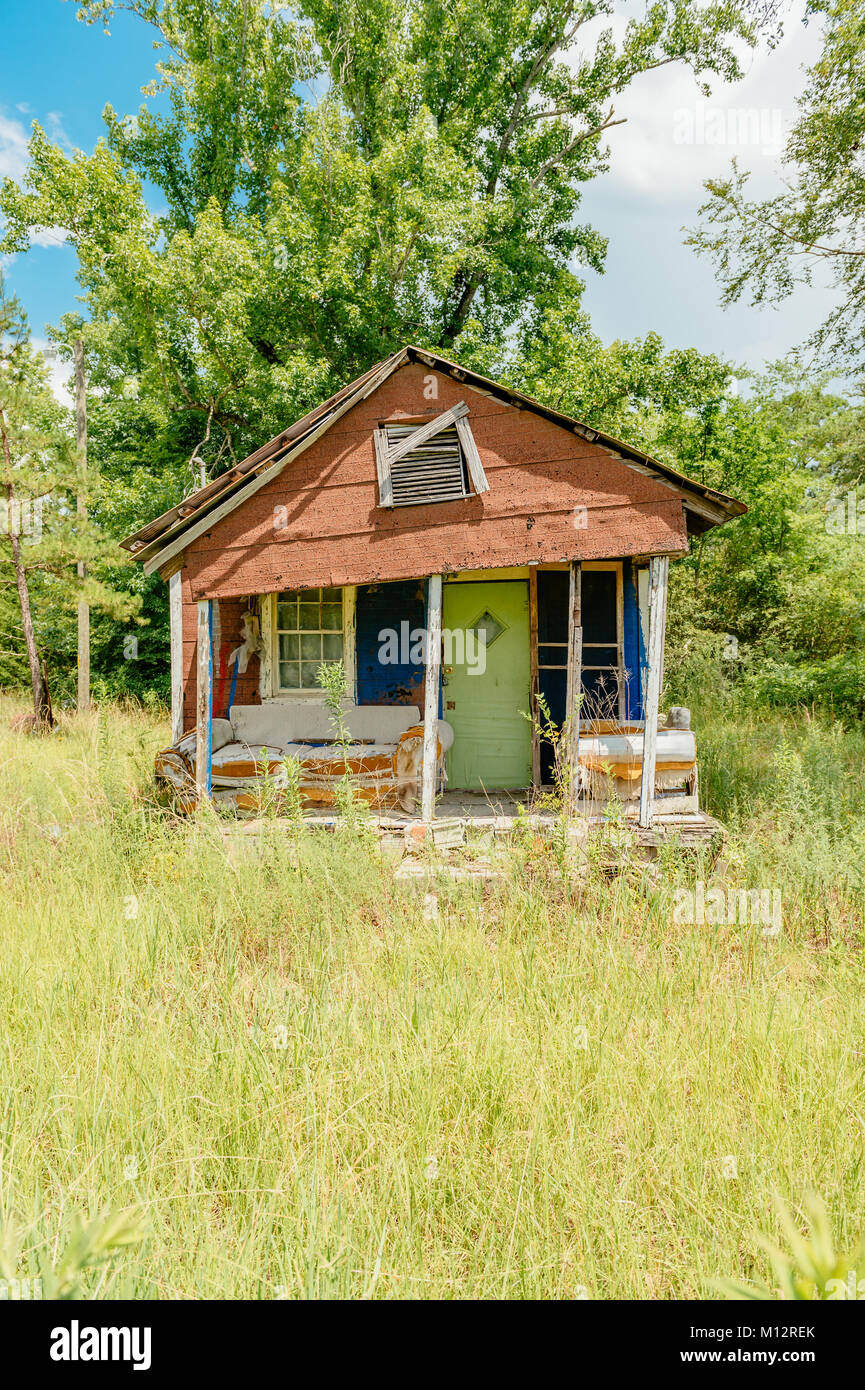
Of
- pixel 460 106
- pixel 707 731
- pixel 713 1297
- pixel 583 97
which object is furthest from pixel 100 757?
pixel 583 97

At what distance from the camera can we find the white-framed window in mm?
9609

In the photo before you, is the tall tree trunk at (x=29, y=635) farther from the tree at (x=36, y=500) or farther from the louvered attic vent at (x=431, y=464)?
the louvered attic vent at (x=431, y=464)

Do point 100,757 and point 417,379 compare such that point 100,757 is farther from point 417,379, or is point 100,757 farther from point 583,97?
point 583,97

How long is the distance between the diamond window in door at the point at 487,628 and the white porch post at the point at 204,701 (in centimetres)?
380

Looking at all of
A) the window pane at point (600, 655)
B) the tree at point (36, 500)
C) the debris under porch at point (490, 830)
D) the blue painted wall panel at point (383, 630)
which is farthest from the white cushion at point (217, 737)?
the tree at point (36, 500)

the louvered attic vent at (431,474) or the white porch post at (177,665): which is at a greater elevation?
the louvered attic vent at (431,474)

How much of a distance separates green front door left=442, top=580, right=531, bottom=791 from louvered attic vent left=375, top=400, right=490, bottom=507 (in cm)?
292

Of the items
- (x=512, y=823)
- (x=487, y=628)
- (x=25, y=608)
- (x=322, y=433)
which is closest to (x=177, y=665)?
(x=322, y=433)

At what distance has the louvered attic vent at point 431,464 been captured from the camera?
6.55 meters

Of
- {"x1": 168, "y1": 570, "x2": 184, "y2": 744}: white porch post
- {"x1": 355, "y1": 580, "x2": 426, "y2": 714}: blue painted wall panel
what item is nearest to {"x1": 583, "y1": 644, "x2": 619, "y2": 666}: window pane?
{"x1": 355, "y1": 580, "x2": 426, "y2": 714}: blue painted wall panel

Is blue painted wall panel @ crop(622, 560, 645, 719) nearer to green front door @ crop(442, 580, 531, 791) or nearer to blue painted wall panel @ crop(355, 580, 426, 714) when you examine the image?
green front door @ crop(442, 580, 531, 791)
